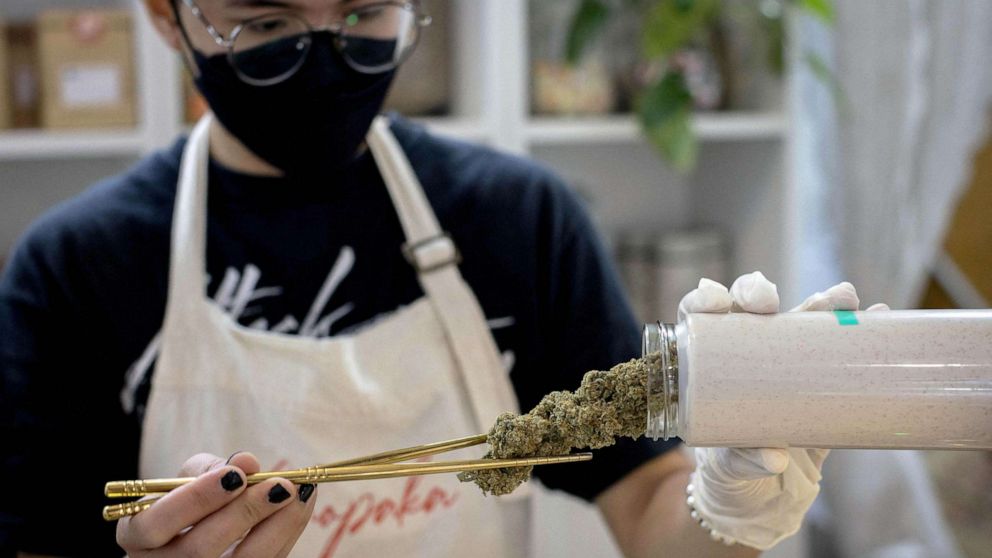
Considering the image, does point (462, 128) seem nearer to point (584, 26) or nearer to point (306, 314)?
point (584, 26)

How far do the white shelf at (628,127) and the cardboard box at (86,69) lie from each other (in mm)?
793

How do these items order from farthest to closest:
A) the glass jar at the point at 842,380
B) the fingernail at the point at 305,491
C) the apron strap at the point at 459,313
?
the apron strap at the point at 459,313, the fingernail at the point at 305,491, the glass jar at the point at 842,380

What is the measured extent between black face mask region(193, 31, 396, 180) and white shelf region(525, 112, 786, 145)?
91 centimetres

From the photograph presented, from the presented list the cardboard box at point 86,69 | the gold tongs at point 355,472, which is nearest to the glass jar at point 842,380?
the gold tongs at point 355,472

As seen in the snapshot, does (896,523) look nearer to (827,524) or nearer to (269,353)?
(827,524)

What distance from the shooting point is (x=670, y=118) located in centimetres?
203

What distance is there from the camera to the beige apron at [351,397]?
3.67 feet

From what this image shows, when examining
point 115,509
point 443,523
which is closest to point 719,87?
point 443,523

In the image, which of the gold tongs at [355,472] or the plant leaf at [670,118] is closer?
the gold tongs at [355,472]

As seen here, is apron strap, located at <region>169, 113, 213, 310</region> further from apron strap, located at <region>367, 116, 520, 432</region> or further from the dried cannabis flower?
the dried cannabis flower

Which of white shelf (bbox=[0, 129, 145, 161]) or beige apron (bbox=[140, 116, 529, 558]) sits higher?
white shelf (bbox=[0, 129, 145, 161])

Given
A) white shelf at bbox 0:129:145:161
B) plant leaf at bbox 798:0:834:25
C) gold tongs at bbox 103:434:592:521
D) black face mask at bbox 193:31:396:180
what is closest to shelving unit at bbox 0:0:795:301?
white shelf at bbox 0:129:145:161

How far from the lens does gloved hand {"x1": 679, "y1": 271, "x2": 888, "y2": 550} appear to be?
0.73 meters

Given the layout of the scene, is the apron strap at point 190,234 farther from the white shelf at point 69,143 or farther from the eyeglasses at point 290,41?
the white shelf at point 69,143
